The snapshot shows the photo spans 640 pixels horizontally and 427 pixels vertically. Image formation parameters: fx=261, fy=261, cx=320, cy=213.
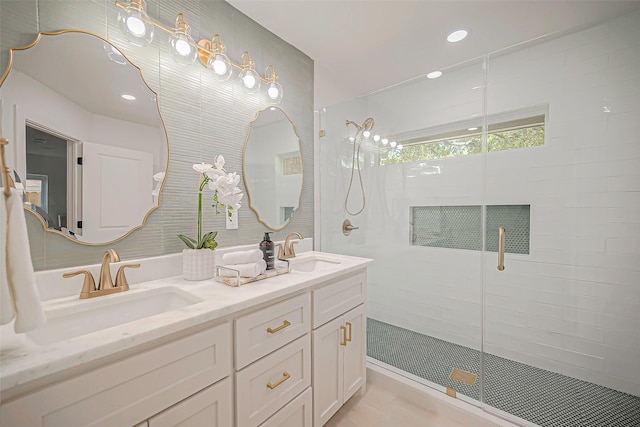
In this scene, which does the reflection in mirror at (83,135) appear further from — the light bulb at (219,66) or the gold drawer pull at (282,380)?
the gold drawer pull at (282,380)

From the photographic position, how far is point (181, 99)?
1374mm

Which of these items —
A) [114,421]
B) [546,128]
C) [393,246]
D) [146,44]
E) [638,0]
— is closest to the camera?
[114,421]

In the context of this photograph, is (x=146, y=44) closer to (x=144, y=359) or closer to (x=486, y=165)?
(x=144, y=359)

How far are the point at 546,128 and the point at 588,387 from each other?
1772mm

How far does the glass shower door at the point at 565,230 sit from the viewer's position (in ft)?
5.33

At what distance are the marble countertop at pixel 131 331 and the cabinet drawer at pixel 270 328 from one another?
0.05 metres

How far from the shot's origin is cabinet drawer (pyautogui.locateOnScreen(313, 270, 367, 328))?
1.34 meters

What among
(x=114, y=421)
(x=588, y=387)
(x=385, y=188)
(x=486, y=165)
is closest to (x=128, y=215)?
(x=114, y=421)

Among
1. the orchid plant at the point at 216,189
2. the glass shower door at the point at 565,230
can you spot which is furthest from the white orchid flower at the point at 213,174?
the glass shower door at the point at 565,230

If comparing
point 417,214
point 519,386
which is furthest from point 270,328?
point 519,386

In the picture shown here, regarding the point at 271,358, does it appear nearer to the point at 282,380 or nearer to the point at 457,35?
the point at 282,380

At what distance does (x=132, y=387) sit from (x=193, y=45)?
146 cm

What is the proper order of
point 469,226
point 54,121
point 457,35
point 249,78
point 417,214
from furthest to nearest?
1. point 417,214
2. point 469,226
3. point 457,35
4. point 249,78
5. point 54,121

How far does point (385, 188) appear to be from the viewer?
2.41 meters
